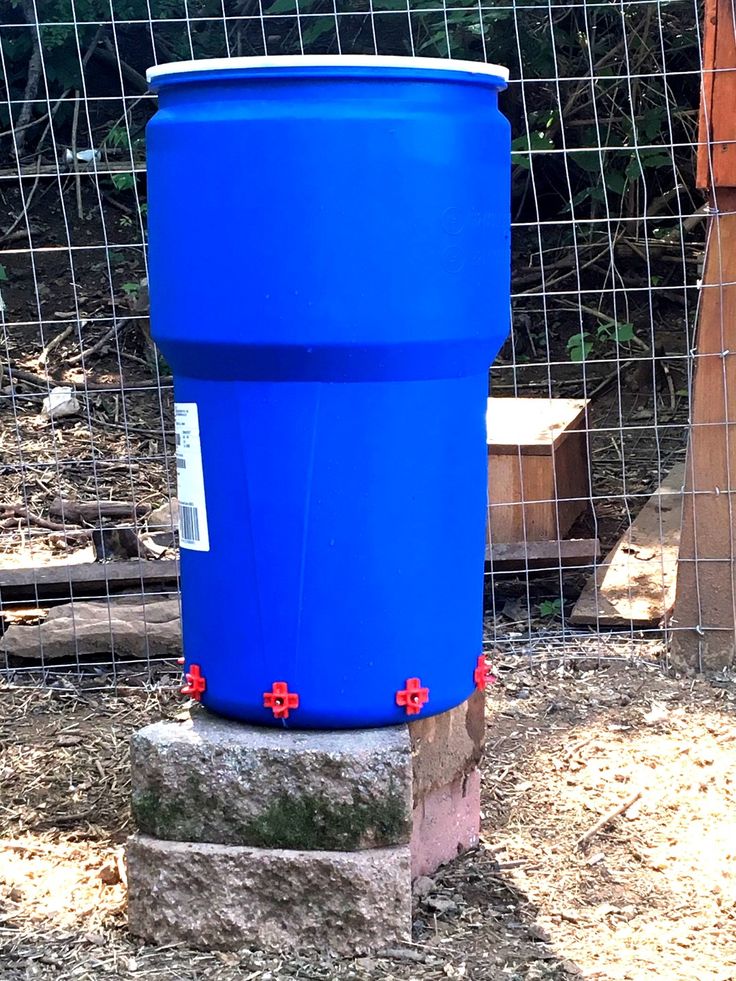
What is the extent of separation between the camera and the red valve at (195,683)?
2.31m

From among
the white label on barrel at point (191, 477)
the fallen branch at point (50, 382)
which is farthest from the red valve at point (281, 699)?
the fallen branch at point (50, 382)

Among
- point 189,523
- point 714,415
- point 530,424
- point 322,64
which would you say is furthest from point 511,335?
point 322,64

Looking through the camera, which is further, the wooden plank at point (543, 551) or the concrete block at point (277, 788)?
the wooden plank at point (543, 551)

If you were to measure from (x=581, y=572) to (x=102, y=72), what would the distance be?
431 centimetres

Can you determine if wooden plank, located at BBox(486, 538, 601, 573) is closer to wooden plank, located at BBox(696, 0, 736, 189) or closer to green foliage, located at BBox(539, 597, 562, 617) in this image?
green foliage, located at BBox(539, 597, 562, 617)

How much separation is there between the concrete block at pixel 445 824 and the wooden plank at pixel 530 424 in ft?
4.81

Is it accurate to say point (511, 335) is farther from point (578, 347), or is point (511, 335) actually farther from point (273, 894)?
point (273, 894)

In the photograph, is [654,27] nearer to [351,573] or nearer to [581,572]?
[581,572]

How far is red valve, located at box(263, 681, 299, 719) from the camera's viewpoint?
220 cm

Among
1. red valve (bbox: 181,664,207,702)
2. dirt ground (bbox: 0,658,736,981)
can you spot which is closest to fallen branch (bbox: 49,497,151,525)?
dirt ground (bbox: 0,658,736,981)

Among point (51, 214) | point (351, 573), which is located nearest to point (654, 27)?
point (51, 214)

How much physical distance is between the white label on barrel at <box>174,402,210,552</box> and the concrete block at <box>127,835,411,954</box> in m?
0.53

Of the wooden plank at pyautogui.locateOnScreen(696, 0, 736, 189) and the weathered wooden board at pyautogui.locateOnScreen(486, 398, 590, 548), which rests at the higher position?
the wooden plank at pyautogui.locateOnScreen(696, 0, 736, 189)

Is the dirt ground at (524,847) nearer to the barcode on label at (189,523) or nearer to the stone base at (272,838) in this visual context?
the stone base at (272,838)
